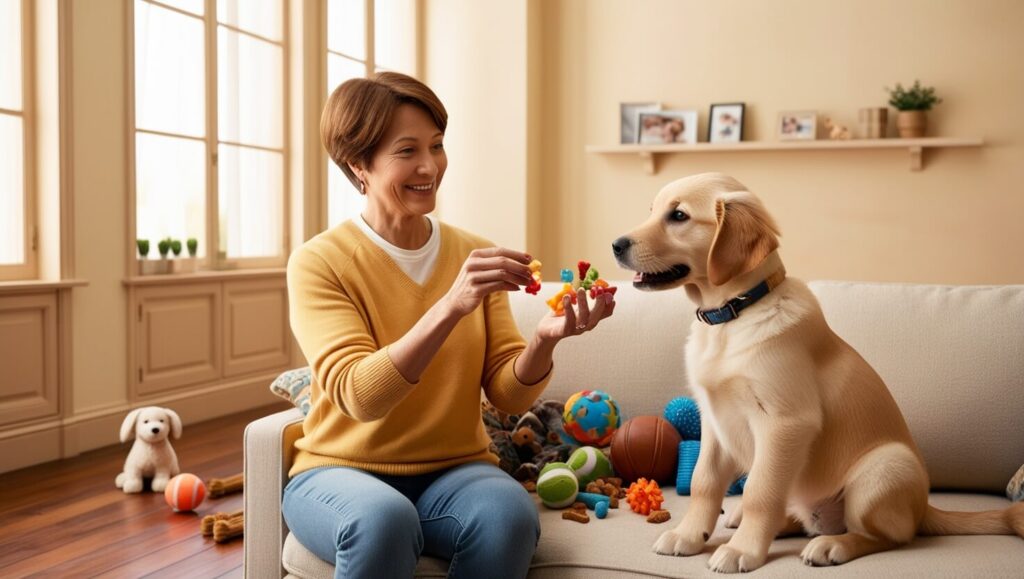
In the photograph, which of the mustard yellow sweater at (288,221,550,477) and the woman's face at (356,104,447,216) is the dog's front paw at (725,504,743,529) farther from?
the woman's face at (356,104,447,216)

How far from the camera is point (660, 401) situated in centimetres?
223

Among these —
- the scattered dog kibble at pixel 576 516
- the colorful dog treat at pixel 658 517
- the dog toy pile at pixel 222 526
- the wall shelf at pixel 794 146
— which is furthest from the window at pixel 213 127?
the colorful dog treat at pixel 658 517

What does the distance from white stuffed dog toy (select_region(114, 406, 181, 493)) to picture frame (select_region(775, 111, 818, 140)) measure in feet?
13.7

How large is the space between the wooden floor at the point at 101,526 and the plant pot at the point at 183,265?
1.04 meters

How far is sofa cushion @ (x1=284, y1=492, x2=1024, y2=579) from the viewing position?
1473 mm

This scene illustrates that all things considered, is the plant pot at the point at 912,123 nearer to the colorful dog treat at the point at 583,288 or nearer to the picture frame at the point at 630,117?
the picture frame at the point at 630,117

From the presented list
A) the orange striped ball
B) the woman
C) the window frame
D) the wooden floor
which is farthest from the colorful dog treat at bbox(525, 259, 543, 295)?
the window frame

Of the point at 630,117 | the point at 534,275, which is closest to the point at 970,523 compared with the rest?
the point at 534,275

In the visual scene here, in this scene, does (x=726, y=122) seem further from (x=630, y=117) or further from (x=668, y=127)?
(x=630, y=117)

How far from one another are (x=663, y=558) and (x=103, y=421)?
10.6ft

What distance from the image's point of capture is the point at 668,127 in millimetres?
6223

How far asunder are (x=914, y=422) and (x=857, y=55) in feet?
14.6

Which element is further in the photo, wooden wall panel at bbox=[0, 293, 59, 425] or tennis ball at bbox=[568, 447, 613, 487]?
wooden wall panel at bbox=[0, 293, 59, 425]

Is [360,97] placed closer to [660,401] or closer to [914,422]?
[660,401]
